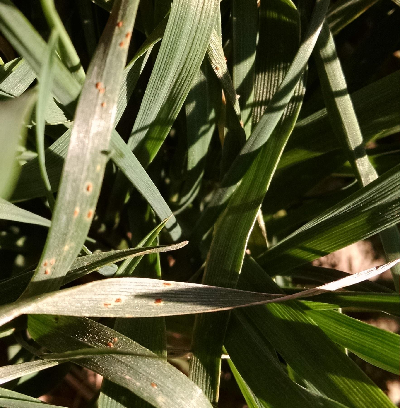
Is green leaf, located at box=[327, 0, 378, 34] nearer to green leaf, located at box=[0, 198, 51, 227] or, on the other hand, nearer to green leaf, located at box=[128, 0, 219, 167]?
green leaf, located at box=[128, 0, 219, 167]

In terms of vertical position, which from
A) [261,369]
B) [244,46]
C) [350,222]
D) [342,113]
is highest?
[244,46]

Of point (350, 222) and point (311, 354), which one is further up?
point (350, 222)

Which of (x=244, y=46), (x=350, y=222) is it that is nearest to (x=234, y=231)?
(x=350, y=222)

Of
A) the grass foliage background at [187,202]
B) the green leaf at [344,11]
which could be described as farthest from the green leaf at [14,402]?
the green leaf at [344,11]

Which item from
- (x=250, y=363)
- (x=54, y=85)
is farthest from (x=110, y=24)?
(x=250, y=363)

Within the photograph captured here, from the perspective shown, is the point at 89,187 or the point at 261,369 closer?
the point at 89,187

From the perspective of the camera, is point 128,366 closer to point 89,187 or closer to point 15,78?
point 89,187

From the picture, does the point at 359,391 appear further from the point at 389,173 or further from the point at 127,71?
the point at 127,71
